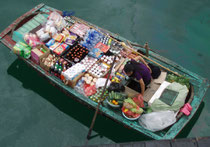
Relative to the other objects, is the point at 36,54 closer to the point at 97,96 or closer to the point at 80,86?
the point at 80,86

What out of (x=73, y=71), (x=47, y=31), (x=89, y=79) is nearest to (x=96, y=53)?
(x=89, y=79)

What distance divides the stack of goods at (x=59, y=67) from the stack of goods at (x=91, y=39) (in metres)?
1.15

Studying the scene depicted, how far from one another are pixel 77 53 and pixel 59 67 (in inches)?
37.3

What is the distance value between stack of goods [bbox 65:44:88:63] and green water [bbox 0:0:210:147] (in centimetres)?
162

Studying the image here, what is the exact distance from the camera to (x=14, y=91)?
8.46 m

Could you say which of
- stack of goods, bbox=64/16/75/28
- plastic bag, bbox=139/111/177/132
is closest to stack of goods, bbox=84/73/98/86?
plastic bag, bbox=139/111/177/132

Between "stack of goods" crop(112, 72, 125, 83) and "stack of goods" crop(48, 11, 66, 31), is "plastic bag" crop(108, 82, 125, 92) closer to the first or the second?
"stack of goods" crop(112, 72, 125, 83)

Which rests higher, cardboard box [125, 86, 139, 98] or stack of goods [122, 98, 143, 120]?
cardboard box [125, 86, 139, 98]

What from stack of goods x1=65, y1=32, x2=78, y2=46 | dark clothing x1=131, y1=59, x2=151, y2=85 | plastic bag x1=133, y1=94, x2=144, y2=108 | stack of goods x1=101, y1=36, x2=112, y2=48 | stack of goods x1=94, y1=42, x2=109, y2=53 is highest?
dark clothing x1=131, y1=59, x2=151, y2=85

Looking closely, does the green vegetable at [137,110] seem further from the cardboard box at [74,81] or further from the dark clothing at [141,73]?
the cardboard box at [74,81]

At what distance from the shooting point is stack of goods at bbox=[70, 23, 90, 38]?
8.34m

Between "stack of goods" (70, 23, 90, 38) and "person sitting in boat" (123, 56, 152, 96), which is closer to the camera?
"person sitting in boat" (123, 56, 152, 96)

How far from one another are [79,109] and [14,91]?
2.87m

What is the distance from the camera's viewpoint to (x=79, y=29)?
8492 mm
